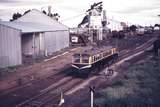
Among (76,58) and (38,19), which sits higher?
(38,19)

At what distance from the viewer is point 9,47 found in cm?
3550

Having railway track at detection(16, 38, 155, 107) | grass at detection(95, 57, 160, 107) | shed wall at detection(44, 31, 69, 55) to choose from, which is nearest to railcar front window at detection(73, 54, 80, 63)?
railway track at detection(16, 38, 155, 107)

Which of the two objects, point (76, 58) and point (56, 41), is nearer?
point (76, 58)

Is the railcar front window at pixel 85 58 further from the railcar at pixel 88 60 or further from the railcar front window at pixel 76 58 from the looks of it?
the railcar front window at pixel 76 58

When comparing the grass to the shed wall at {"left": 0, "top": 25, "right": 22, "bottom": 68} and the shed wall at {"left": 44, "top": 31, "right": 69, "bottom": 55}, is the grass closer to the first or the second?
the shed wall at {"left": 0, "top": 25, "right": 22, "bottom": 68}

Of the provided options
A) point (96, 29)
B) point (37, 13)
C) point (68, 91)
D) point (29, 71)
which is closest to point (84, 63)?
point (68, 91)

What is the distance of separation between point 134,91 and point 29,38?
26.4 metres

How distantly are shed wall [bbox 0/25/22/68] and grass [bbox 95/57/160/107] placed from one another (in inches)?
558

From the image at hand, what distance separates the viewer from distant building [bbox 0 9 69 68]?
35062mm

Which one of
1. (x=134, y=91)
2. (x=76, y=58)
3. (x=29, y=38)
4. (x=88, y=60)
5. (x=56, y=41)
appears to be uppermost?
(x=29, y=38)

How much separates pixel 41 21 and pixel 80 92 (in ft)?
121

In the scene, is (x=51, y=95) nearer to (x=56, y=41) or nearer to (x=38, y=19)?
(x=56, y=41)

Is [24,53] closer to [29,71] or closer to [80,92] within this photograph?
[29,71]

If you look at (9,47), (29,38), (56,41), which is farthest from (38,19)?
(9,47)
